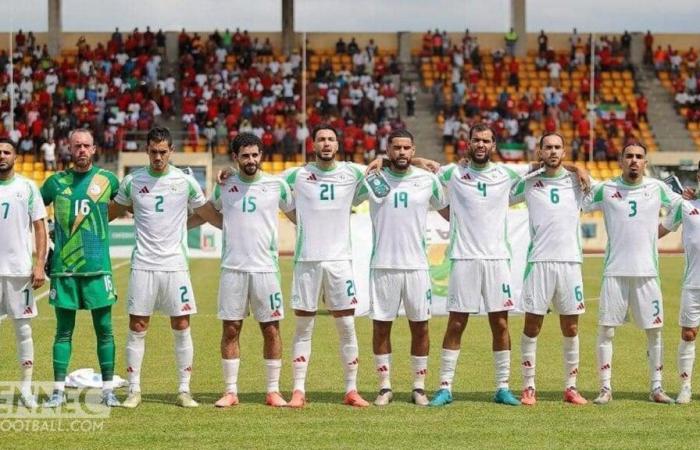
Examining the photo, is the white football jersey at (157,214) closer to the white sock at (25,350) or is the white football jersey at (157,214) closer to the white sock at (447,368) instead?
the white sock at (25,350)

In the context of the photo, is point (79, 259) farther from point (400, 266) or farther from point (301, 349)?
point (400, 266)

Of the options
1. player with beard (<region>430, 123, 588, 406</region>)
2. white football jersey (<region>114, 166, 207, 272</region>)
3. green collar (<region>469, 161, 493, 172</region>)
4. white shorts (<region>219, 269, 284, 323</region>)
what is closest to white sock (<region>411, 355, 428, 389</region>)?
player with beard (<region>430, 123, 588, 406</region>)

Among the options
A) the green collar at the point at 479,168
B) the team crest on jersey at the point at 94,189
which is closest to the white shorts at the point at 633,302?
the green collar at the point at 479,168

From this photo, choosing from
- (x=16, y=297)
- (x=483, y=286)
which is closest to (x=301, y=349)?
(x=483, y=286)

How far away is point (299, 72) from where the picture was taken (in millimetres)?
39531

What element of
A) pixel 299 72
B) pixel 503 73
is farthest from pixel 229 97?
pixel 503 73

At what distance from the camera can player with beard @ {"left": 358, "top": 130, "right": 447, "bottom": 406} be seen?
9766 millimetres

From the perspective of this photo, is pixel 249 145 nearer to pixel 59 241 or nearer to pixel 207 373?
pixel 59 241

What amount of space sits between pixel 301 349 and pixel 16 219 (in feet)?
7.77

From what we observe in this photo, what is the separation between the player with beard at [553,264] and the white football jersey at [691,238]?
2.86 feet

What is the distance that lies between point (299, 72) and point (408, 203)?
30.2 meters

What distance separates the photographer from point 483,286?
9.88 metres

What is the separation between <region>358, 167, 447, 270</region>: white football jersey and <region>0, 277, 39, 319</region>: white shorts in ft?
8.62

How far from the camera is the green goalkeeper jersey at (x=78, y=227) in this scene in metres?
9.49
